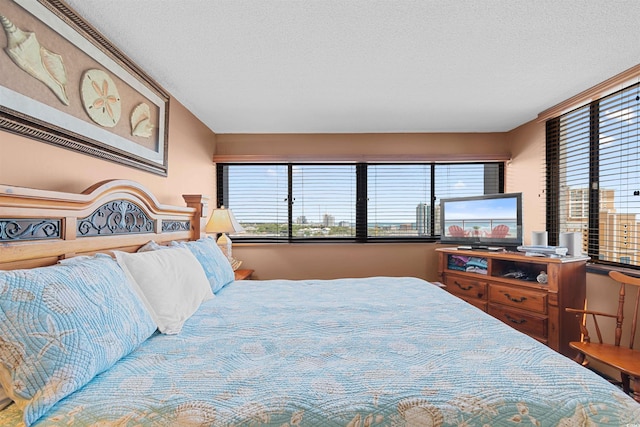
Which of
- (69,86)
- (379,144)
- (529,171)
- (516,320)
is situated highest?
(379,144)

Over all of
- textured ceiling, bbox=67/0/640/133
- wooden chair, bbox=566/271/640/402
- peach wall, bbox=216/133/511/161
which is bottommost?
wooden chair, bbox=566/271/640/402

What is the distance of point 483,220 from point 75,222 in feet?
11.7

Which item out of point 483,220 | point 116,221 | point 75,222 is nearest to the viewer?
point 75,222

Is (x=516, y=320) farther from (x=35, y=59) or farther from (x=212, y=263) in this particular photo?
(x=35, y=59)

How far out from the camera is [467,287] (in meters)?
3.34

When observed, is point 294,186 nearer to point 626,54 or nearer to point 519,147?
point 519,147

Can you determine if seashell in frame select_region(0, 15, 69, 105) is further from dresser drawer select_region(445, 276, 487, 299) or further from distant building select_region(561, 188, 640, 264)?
distant building select_region(561, 188, 640, 264)

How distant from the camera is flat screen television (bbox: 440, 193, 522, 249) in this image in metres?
3.26

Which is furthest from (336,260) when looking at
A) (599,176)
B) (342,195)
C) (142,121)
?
(599,176)

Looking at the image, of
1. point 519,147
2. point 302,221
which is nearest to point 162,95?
point 302,221

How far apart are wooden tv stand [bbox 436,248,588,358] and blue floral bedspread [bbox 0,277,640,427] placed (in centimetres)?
160

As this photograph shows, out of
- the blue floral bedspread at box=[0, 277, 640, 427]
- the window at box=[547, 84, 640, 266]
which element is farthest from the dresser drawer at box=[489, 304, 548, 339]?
the blue floral bedspread at box=[0, 277, 640, 427]

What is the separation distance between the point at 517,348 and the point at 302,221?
9.77ft

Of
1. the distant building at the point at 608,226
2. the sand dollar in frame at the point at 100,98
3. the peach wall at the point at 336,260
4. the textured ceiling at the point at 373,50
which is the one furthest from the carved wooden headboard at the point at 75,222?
the distant building at the point at 608,226
